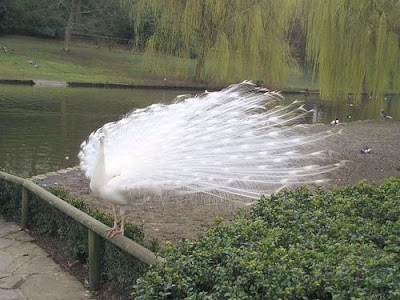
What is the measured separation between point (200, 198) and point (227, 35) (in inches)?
913

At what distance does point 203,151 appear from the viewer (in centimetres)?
482

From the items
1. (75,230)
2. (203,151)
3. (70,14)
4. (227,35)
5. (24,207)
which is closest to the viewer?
(203,151)

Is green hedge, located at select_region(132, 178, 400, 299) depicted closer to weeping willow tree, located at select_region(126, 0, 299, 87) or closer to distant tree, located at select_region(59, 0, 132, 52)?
weeping willow tree, located at select_region(126, 0, 299, 87)

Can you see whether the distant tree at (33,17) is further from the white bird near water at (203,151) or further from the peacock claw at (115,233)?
the peacock claw at (115,233)

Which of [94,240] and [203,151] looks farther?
[94,240]

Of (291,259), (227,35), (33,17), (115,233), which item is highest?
(33,17)

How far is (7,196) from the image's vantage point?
707cm

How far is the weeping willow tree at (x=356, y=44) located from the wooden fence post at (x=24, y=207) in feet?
29.8

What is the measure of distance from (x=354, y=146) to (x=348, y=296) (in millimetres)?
12276

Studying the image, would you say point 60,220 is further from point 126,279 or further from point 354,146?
point 354,146

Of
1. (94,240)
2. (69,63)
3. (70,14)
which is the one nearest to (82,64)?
(69,63)

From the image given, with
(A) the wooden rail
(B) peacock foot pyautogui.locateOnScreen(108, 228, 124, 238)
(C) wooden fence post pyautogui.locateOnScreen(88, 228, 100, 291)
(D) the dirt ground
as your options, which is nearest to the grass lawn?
(D) the dirt ground

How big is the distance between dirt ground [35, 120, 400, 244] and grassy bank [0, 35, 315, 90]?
62.7ft

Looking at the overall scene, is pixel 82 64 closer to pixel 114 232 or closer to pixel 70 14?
pixel 70 14
